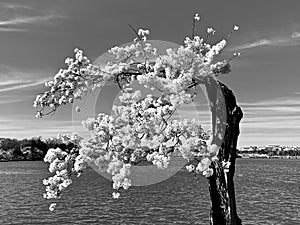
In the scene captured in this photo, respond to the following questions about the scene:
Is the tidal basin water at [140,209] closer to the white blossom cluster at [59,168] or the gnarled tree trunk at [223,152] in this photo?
the gnarled tree trunk at [223,152]

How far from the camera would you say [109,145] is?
7.95 m

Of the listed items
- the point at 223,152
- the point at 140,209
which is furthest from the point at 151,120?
the point at 140,209

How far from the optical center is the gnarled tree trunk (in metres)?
8.90

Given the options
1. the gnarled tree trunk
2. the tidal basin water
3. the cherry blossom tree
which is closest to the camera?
the cherry blossom tree

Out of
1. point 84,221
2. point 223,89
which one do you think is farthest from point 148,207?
point 223,89

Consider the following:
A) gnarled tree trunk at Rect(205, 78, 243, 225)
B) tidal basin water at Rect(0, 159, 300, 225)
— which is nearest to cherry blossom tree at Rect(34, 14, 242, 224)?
gnarled tree trunk at Rect(205, 78, 243, 225)

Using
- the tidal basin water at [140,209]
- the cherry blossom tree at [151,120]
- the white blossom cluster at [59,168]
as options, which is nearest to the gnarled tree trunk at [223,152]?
the cherry blossom tree at [151,120]

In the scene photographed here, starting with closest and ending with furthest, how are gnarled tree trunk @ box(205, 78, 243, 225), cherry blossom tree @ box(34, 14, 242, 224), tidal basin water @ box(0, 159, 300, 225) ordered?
cherry blossom tree @ box(34, 14, 242, 224) < gnarled tree trunk @ box(205, 78, 243, 225) < tidal basin water @ box(0, 159, 300, 225)

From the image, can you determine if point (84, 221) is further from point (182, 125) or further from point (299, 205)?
point (182, 125)

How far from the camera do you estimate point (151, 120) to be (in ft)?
24.7

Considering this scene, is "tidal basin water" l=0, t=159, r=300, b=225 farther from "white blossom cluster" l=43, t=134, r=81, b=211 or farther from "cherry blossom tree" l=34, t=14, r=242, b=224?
"white blossom cluster" l=43, t=134, r=81, b=211

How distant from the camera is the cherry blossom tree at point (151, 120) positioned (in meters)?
7.57

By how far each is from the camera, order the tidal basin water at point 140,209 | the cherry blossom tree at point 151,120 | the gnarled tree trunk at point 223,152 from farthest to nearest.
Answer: the tidal basin water at point 140,209 < the gnarled tree trunk at point 223,152 < the cherry blossom tree at point 151,120

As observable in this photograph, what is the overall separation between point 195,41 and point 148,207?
32.9 m
